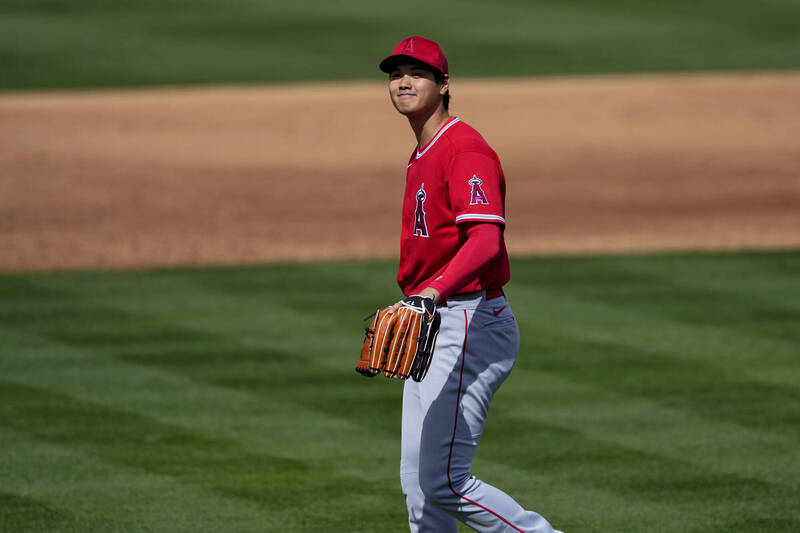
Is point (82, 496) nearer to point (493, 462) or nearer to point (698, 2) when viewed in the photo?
point (493, 462)

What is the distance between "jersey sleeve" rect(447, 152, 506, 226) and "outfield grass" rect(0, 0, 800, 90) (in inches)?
650

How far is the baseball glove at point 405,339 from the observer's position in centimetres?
407

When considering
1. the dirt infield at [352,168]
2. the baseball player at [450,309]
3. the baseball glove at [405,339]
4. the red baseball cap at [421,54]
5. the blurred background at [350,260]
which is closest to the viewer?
the baseball glove at [405,339]

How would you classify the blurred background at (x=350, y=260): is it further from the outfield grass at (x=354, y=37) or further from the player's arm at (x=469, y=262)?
the player's arm at (x=469, y=262)

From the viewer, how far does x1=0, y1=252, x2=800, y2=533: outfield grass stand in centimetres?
568

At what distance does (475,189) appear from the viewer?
13.7 ft

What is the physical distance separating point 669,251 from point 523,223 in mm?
1978

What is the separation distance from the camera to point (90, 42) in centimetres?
2291

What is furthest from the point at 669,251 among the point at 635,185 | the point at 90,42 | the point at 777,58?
the point at 90,42

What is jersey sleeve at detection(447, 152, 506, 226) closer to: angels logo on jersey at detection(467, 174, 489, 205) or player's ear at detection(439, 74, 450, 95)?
angels logo on jersey at detection(467, 174, 489, 205)

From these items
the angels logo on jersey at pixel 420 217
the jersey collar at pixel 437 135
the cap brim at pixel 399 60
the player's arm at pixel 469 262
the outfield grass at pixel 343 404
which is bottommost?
the outfield grass at pixel 343 404

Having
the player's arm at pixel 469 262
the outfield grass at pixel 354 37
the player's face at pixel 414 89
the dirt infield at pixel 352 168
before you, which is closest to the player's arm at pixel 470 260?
the player's arm at pixel 469 262

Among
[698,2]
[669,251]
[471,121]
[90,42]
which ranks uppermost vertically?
[698,2]

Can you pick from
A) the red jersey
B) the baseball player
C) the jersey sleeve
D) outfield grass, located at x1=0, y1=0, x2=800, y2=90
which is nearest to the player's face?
the baseball player
